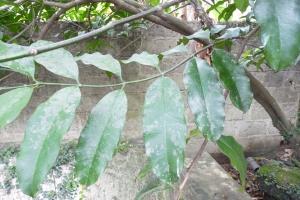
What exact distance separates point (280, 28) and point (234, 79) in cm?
16

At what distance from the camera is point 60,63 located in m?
0.47

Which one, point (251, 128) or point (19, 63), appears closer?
point (19, 63)

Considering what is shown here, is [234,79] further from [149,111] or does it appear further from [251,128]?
[251,128]

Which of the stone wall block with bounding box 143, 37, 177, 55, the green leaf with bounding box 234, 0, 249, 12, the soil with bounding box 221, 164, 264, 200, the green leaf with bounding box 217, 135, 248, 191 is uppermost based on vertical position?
the green leaf with bounding box 234, 0, 249, 12

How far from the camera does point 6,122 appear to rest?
37 cm

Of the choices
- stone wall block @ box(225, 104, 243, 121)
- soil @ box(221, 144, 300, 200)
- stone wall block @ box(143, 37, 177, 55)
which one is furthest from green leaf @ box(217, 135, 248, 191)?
stone wall block @ box(225, 104, 243, 121)

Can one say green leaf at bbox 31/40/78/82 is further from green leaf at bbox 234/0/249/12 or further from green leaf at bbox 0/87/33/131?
green leaf at bbox 234/0/249/12

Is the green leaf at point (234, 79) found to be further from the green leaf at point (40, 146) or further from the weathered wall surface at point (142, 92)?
the weathered wall surface at point (142, 92)

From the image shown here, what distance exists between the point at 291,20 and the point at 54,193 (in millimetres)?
1451

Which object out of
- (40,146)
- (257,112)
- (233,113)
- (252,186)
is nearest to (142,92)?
(233,113)

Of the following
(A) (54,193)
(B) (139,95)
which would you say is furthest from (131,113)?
(A) (54,193)

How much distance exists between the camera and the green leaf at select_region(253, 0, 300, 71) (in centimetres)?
33

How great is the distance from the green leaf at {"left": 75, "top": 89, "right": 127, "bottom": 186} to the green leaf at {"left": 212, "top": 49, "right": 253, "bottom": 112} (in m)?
0.20

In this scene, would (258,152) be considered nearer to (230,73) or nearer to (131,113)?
(131,113)
